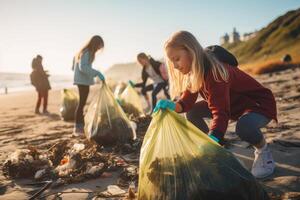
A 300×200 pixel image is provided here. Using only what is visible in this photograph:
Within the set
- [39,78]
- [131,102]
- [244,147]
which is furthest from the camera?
[39,78]

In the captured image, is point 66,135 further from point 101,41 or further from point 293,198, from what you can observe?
point 293,198

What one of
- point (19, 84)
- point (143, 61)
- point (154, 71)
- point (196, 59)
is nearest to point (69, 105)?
point (143, 61)

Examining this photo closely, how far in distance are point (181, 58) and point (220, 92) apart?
0.40m

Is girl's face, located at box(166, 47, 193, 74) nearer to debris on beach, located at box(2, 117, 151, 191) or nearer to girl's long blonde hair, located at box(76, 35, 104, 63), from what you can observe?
debris on beach, located at box(2, 117, 151, 191)

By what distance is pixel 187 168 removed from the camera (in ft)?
6.25

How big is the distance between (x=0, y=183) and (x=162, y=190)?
6.23 feet

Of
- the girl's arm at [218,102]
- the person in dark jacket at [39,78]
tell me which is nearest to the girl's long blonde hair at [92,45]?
the girl's arm at [218,102]

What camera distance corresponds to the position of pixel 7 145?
4.82m

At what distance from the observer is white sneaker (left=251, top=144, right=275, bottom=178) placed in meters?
2.66

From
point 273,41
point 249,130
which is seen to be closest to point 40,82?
point 249,130

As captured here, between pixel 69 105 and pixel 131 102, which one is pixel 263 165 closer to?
pixel 131 102

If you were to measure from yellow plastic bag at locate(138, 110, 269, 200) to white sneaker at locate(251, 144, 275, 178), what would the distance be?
666mm

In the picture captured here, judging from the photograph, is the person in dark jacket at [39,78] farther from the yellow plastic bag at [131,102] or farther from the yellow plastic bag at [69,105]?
the yellow plastic bag at [131,102]

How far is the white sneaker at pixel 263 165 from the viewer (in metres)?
2.66
